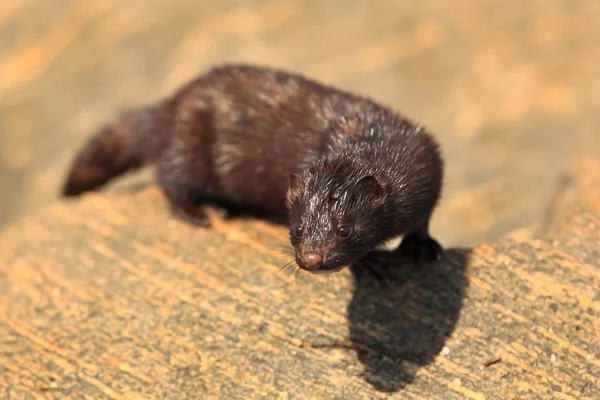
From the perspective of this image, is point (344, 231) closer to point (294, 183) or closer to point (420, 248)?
point (294, 183)

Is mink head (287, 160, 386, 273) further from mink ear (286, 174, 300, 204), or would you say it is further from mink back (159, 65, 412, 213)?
mink back (159, 65, 412, 213)

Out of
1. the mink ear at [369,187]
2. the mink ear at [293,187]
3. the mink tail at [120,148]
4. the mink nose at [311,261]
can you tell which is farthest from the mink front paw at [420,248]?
the mink tail at [120,148]

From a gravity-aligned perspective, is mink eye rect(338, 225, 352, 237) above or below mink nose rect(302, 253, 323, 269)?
above

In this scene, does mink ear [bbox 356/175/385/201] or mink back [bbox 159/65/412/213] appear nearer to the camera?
mink ear [bbox 356/175/385/201]

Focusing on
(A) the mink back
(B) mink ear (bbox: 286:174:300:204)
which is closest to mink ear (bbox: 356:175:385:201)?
(B) mink ear (bbox: 286:174:300:204)

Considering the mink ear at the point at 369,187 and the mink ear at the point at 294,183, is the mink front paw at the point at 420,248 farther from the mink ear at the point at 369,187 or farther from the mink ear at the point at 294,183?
the mink ear at the point at 294,183

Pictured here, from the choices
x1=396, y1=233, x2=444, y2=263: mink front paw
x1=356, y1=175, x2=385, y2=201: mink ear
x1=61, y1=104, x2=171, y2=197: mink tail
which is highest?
x1=356, y1=175, x2=385, y2=201: mink ear
